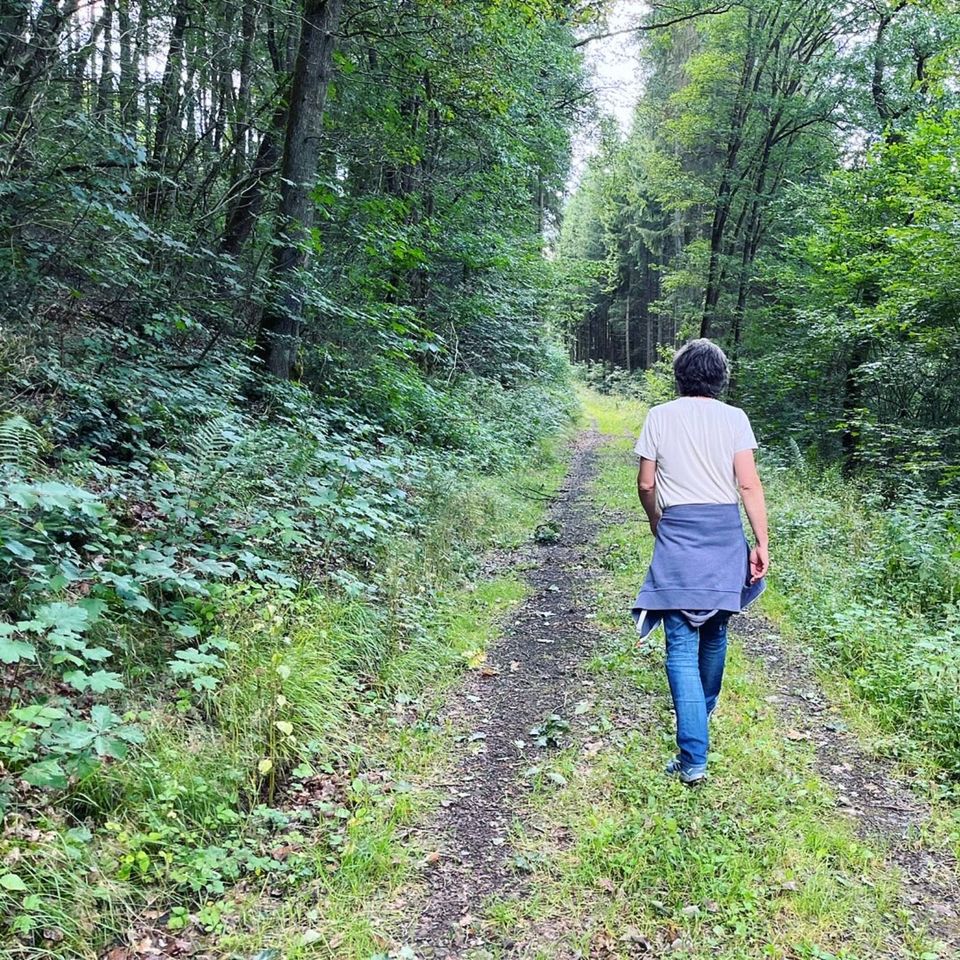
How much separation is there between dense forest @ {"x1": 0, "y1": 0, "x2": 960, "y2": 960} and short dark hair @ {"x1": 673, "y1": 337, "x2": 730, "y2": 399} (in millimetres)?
2495

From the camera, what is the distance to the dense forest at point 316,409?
282cm

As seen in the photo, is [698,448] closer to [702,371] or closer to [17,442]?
[702,371]

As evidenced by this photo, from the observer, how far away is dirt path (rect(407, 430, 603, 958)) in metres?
2.65

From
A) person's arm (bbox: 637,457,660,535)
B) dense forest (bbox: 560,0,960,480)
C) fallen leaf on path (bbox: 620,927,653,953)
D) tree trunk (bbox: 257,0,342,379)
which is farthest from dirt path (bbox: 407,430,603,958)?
dense forest (bbox: 560,0,960,480)

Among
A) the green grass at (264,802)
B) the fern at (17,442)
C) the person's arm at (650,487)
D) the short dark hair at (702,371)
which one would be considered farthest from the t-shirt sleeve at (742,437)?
the fern at (17,442)

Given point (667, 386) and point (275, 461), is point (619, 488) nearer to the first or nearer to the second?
point (275, 461)

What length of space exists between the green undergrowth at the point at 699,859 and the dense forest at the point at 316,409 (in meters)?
0.81

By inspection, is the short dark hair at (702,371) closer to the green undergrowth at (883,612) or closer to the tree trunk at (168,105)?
the green undergrowth at (883,612)

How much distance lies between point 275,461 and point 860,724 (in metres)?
4.83

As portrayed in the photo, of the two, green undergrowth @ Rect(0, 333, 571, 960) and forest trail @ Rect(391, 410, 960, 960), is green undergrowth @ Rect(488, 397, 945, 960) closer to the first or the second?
forest trail @ Rect(391, 410, 960, 960)

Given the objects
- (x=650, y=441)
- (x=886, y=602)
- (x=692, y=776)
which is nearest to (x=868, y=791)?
(x=692, y=776)

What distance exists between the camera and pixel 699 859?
2750mm

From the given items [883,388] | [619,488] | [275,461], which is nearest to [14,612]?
[275,461]

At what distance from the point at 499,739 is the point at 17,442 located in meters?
3.48
